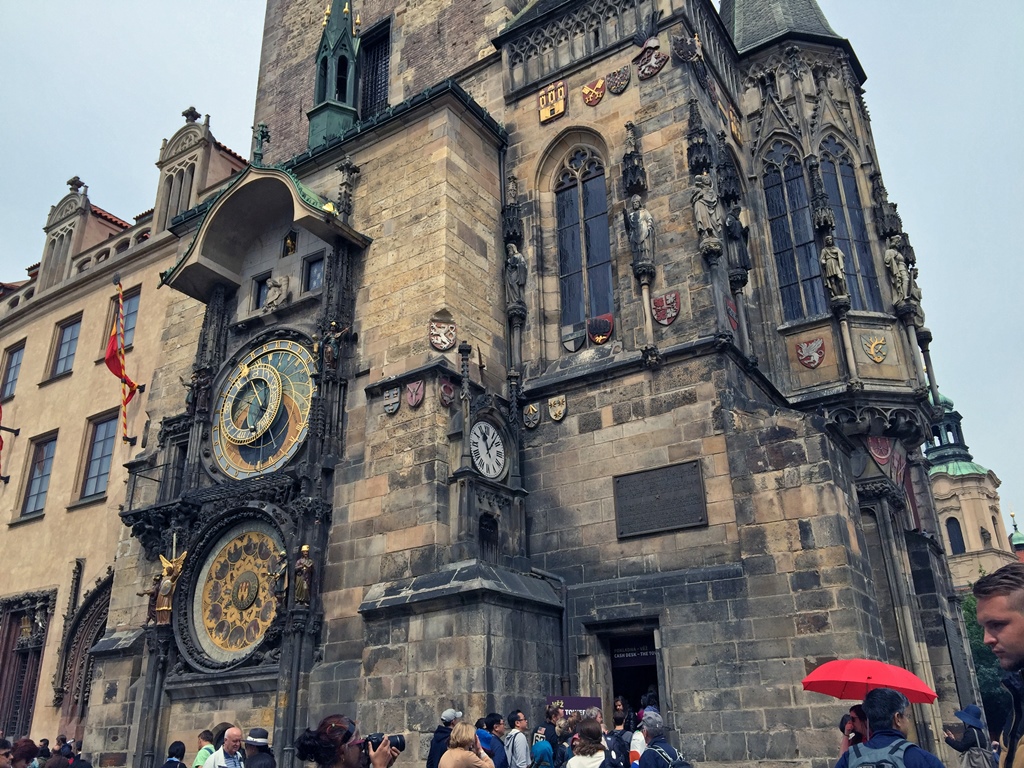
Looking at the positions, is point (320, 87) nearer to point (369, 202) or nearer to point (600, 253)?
point (369, 202)

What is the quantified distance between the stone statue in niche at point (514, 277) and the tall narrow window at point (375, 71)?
7.33 meters

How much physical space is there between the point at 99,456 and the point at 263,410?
843 cm

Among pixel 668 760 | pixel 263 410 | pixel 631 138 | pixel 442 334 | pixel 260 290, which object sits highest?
pixel 631 138

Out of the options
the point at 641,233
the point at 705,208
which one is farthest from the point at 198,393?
the point at 705,208

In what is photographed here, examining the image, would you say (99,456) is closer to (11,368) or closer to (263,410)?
(11,368)

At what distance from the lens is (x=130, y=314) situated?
23.3m

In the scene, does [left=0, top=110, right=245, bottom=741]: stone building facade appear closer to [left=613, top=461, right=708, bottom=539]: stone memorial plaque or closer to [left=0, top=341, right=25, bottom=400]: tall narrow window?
[left=0, top=341, right=25, bottom=400]: tall narrow window

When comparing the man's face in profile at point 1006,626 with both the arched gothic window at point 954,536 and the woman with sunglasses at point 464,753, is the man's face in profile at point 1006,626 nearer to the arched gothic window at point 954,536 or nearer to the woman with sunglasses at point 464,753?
the woman with sunglasses at point 464,753

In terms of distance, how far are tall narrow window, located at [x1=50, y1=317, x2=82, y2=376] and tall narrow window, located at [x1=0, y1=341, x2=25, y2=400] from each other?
1746 millimetres

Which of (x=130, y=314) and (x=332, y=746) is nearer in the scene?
(x=332, y=746)

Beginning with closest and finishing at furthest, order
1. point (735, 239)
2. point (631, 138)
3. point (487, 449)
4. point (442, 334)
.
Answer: point (487, 449) → point (442, 334) → point (735, 239) → point (631, 138)

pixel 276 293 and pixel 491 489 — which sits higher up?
pixel 276 293

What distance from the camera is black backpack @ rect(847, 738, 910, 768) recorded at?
13.3 feet

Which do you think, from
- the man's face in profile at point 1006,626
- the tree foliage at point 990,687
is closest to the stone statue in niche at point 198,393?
the man's face in profile at point 1006,626
